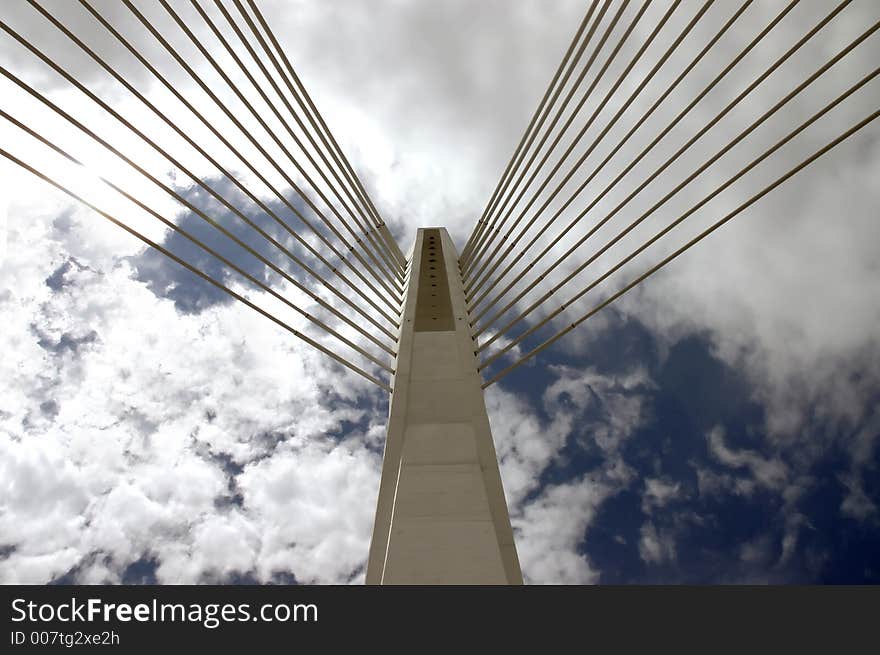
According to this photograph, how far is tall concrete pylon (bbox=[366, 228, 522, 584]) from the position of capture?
12.3ft

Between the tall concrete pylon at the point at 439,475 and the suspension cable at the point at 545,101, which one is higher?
the suspension cable at the point at 545,101

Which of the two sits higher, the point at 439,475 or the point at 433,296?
the point at 433,296

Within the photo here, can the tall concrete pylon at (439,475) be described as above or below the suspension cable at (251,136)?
below

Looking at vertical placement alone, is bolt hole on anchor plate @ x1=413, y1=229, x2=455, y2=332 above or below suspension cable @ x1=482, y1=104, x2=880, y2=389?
above

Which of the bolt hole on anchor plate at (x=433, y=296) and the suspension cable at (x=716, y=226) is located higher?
the bolt hole on anchor plate at (x=433, y=296)

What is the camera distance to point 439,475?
446 cm

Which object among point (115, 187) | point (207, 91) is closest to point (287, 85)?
point (207, 91)

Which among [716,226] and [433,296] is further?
[433,296]

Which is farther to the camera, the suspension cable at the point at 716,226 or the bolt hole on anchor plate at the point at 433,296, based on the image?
the bolt hole on anchor plate at the point at 433,296

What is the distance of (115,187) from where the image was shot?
136 inches

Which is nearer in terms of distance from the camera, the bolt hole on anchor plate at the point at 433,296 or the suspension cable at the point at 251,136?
the suspension cable at the point at 251,136

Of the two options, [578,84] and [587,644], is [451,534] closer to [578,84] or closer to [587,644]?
[587,644]

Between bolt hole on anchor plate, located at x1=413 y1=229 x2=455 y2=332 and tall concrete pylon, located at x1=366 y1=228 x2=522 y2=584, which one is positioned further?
bolt hole on anchor plate, located at x1=413 y1=229 x2=455 y2=332

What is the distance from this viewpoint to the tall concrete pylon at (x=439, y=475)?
3.74 meters
